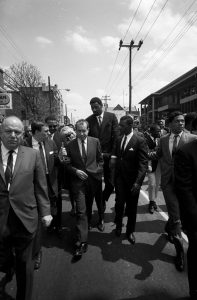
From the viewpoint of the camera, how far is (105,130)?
5707mm

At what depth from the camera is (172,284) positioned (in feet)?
10.5

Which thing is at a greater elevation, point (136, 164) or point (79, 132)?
point (79, 132)

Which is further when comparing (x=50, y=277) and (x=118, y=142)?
(x=118, y=142)

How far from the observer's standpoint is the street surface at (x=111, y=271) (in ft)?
10.1

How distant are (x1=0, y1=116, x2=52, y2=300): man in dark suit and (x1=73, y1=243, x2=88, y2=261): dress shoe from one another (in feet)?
→ 4.18

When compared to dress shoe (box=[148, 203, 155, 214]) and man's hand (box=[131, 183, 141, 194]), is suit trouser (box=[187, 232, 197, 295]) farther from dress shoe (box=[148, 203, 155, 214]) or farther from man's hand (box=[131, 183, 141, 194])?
dress shoe (box=[148, 203, 155, 214])

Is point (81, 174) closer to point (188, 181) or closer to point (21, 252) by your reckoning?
point (21, 252)

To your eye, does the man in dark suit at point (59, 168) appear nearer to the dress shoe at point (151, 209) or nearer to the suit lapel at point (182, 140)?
the suit lapel at point (182, 140)

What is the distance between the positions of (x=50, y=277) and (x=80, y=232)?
33.8 inches

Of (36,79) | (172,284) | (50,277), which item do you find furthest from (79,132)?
(36,79)

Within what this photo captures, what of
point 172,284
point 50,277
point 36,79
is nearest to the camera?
point 172,284

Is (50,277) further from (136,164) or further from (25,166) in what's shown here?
(136,164)

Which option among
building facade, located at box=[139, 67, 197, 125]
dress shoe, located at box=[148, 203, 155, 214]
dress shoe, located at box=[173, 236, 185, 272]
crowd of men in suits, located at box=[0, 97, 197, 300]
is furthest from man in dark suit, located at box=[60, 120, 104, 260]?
building facade, located at box=[139, 67, 197, 125]

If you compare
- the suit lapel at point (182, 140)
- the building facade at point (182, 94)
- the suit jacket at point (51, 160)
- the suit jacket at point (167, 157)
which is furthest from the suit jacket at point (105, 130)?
the building facade at point (182, 94)
